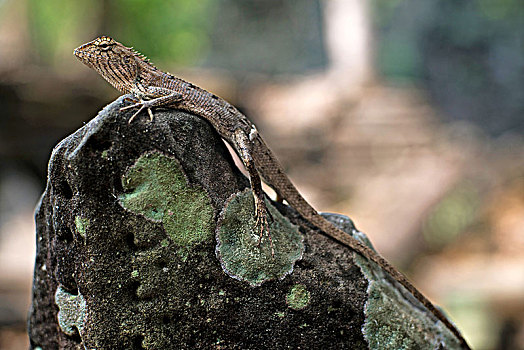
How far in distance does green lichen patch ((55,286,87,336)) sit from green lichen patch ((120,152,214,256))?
55 centimetres

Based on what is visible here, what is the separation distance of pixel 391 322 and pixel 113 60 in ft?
7.01

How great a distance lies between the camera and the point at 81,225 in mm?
2535

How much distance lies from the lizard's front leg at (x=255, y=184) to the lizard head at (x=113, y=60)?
69 cm

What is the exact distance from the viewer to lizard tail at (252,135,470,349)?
9.95 ft

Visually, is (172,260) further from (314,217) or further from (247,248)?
(314,217)

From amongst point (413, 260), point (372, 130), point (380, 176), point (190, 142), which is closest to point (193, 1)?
point (372, 130)

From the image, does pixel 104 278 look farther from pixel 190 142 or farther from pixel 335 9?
pixel 335 9

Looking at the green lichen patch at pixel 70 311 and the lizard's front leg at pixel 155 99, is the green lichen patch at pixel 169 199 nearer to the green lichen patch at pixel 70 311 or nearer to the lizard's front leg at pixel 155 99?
the lizard's front leg at pixel 155 99

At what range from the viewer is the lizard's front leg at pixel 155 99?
2.65 m

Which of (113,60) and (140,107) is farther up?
(113,60)

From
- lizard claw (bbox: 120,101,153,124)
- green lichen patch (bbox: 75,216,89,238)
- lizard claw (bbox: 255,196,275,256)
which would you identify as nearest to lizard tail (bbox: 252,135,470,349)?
lizard claw (bbox: 255,196,275,256)

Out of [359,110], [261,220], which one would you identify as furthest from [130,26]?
[261,220]

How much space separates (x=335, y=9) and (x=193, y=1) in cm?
695

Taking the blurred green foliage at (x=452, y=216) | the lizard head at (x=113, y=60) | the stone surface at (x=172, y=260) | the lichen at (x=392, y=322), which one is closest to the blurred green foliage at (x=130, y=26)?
the blurred green foliage at (x=452, y=216)
